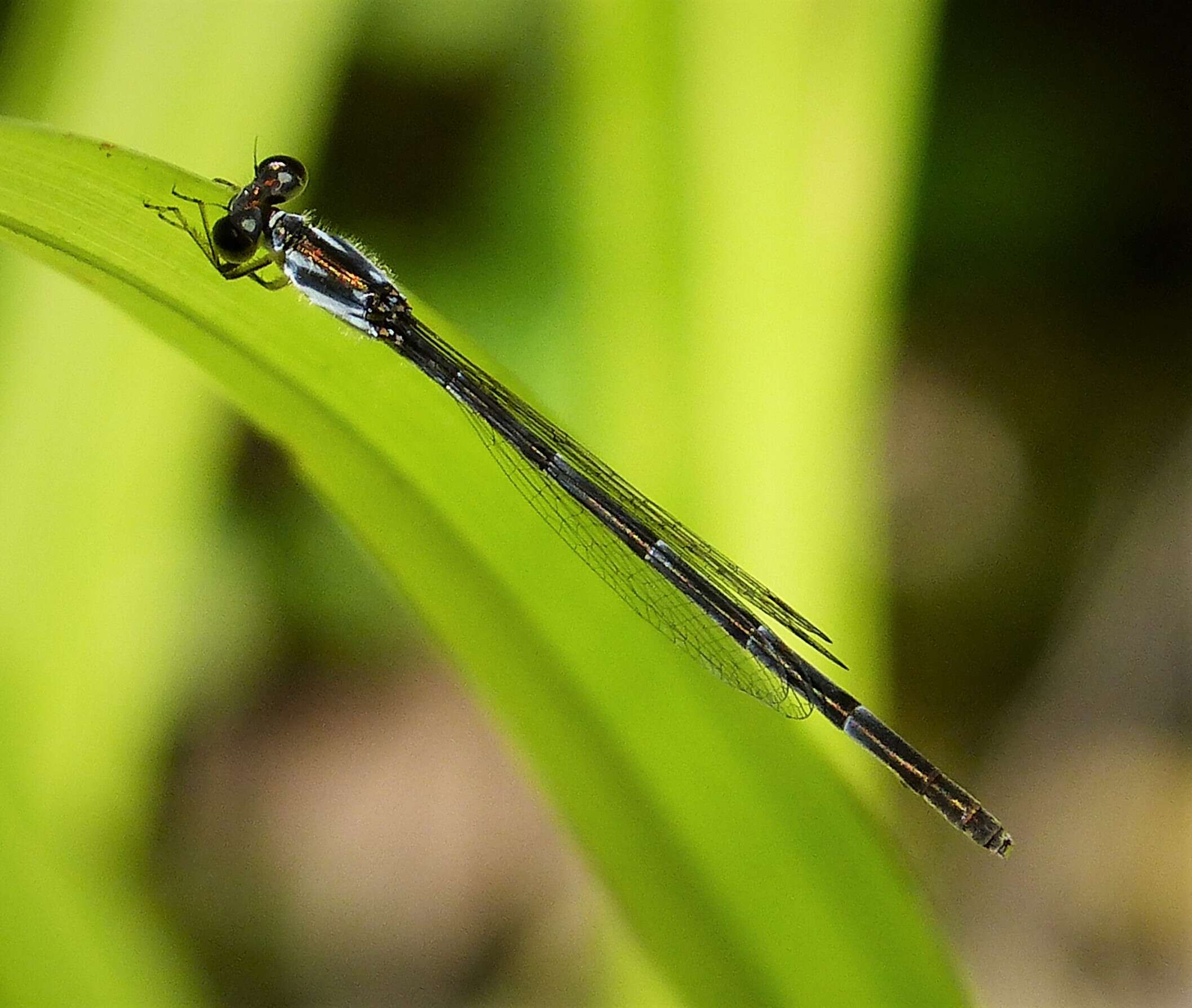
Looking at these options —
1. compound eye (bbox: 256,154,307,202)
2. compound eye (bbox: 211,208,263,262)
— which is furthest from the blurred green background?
compound eye (bbox: 211,208,263,262)

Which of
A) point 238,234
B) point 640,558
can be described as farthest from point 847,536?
point 238,234

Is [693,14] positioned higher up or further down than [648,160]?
higher up

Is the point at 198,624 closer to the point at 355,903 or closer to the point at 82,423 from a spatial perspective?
the point at 355,903

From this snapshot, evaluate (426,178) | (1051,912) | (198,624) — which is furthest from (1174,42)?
(198,624)

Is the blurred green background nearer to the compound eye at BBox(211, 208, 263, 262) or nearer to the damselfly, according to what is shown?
the damselfly

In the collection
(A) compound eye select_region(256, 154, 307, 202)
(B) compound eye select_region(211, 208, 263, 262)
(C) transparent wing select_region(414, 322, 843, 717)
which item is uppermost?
(A) compound eye select_region(256, 154, 307, 202)

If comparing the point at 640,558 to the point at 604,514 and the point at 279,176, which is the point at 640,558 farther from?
the point at 279,176

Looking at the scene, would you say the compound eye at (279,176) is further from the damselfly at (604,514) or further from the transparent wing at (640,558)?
the transparent wing at (640,558)
